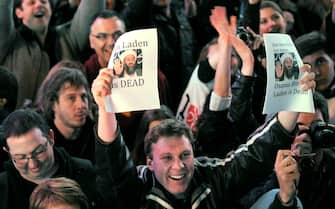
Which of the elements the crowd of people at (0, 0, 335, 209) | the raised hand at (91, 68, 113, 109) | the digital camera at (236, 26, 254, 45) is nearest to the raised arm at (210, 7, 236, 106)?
the crowd of people at (0, 0, 335, 209)

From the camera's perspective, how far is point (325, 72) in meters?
4.77

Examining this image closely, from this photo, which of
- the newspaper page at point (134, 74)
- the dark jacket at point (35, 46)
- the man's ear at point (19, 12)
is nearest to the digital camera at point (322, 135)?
the newspaper page at point (134, 74)

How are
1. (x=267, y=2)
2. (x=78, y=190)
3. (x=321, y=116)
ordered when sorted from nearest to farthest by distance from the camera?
1. (x=78, y=190)
2. (x=321, y=116)
3. (x=267, y=2)

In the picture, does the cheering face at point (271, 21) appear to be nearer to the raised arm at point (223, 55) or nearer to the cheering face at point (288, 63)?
the raised arm at point (223, 55)

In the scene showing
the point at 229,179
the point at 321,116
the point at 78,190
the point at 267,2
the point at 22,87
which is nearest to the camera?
the point at 78,190

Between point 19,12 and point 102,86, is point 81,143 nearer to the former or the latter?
point 102,86

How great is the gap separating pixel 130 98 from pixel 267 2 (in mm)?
2094

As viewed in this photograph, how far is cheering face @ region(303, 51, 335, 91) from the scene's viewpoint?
4758 millimetres

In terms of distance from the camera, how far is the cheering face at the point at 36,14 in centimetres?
485

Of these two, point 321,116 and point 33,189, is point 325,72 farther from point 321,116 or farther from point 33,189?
point 33,189

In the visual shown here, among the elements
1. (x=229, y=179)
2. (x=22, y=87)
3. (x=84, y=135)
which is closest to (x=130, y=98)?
(x=229, y=179)

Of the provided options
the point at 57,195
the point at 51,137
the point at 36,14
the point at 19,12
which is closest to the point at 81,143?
the point at 51,137

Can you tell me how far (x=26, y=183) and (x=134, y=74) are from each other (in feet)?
2.43

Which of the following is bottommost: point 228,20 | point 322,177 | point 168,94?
point 322,177
